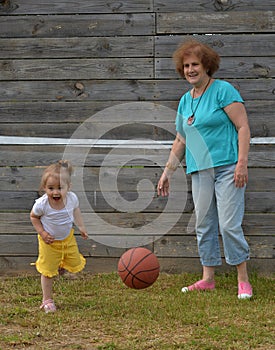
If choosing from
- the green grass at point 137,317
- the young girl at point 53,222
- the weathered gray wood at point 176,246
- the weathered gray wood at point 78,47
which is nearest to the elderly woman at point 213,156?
the green grass at point 137,317

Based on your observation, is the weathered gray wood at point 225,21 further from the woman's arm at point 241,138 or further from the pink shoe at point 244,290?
the pink shoe at point 244,290

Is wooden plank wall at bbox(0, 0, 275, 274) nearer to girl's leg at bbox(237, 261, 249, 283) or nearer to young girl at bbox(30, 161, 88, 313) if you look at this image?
girl's leg at bbox(237, 261, 249, 283)

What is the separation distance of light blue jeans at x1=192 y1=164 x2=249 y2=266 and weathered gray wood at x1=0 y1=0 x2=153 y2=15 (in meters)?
1.69

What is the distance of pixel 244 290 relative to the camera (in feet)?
16.1

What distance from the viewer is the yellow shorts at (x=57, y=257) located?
15.5 feet

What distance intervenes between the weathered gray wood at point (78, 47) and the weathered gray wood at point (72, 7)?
0.24m

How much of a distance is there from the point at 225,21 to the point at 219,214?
5.95 feet

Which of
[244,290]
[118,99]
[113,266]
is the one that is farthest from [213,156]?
[113,266]

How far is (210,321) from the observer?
13.8ft

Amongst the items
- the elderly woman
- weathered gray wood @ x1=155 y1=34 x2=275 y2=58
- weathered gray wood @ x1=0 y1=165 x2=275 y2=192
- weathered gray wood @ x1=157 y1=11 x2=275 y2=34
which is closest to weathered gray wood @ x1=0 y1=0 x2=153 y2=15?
weathered gray wood @ x1=157 y1=11 x2=275 y2=34

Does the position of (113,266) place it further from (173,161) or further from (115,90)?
(115,90)

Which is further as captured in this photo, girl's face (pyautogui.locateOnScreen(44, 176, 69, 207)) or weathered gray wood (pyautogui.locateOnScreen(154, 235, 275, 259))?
weathered gray wood (pyautogui.locateOnScreen(154, 235, 275, 259))

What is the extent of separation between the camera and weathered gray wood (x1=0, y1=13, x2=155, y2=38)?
18.9 ft

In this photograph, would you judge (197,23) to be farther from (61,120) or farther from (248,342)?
(248,342)
